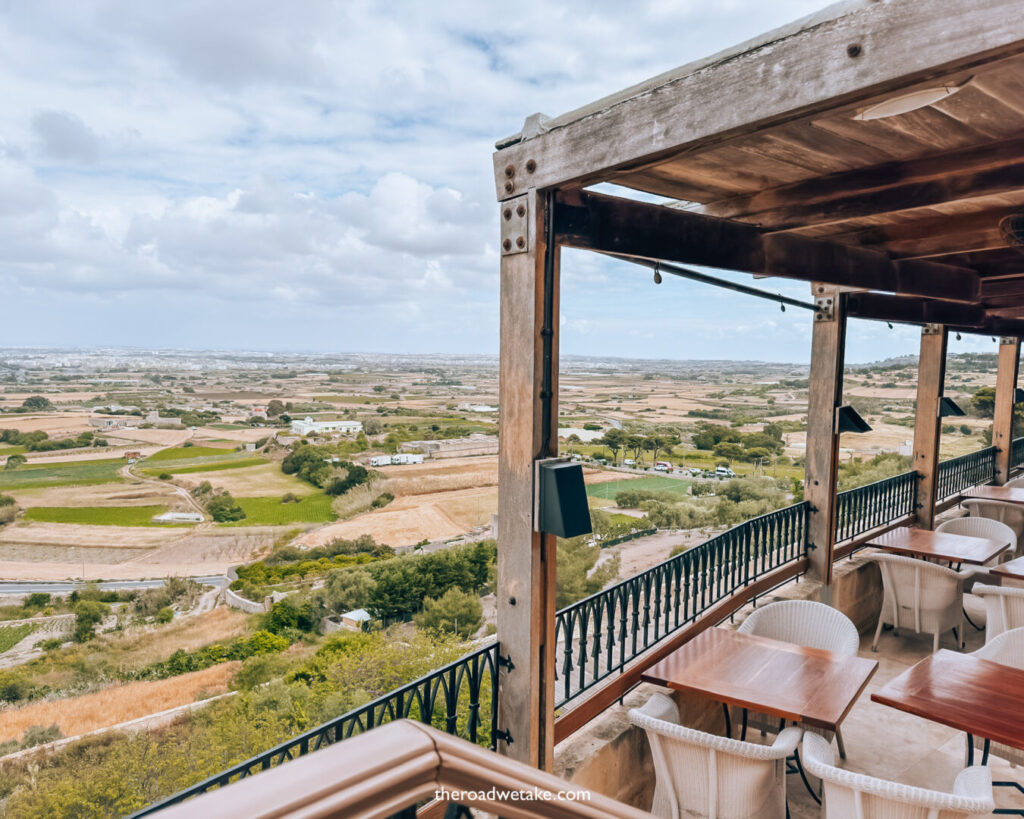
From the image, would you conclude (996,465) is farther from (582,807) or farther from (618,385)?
(582,807)

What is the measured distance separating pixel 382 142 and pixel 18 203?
25557mm

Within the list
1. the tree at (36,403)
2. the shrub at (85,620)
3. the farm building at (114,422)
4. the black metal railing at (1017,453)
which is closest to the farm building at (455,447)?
the farm building at (114,422)

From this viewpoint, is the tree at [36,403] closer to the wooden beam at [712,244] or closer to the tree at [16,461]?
the tree at [16,461]

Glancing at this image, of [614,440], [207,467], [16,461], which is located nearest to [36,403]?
[16,461]

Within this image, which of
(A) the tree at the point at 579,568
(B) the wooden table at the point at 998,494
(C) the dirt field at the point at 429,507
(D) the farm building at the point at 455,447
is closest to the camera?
(B) the wooden table at the point at 998,494

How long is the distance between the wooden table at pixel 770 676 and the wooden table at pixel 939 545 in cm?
224

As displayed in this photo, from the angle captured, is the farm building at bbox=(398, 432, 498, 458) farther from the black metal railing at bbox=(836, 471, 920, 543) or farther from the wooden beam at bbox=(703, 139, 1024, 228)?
the wooden beam at bbox=(703, 139, 1024, 228)

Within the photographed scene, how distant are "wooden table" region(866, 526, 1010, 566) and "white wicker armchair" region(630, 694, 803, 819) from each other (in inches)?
115

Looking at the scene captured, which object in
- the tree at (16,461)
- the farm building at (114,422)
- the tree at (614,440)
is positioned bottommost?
the tree at (16,461)

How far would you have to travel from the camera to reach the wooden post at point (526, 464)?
6.40ft

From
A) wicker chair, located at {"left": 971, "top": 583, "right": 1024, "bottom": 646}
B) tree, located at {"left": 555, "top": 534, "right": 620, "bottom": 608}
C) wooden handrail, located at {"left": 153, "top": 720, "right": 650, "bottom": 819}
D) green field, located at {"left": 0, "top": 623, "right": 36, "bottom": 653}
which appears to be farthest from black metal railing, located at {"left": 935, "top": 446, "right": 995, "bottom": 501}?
green field, located at {"left": 0, "top": 623, "right": 36, "bottom": 653}

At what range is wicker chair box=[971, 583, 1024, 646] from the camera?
3.43 meters

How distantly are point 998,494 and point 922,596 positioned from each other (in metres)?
3.27

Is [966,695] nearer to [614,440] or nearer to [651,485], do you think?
[614,440]
